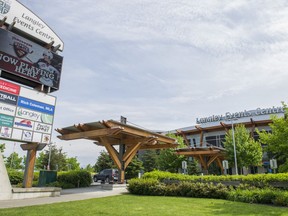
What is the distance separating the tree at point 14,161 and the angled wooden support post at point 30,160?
47918 millimetres

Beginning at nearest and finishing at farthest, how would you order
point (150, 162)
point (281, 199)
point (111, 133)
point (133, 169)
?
point (281, 199), point (111, 133), point (133, 169), point (150, 162)

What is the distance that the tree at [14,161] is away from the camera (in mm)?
56472

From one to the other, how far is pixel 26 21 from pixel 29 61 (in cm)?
277

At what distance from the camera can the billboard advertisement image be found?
14484 mm

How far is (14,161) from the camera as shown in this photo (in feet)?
192

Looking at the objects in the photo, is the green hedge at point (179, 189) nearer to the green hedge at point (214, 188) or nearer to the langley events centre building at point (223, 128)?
the green hedge at point (214, 188)

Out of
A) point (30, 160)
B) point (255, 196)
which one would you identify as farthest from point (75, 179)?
point (255, 196)

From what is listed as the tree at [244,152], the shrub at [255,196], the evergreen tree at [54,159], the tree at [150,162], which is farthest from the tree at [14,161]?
the shrub at [255,196]

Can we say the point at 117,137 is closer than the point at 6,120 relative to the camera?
No

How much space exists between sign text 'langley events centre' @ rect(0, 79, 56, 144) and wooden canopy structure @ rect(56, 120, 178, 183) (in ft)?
10.8

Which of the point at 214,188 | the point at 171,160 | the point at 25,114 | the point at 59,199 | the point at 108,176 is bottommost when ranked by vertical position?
the point at 59,199

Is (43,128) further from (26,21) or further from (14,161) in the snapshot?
(14,161)

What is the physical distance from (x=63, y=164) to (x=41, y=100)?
41.1m

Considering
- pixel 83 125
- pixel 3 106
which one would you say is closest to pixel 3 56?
pixel 3 106
